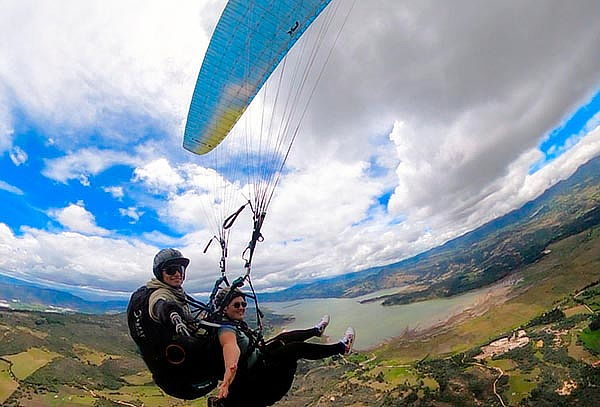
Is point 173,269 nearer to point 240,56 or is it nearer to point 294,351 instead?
point 294,351

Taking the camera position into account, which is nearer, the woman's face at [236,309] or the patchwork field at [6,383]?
the woman's face at [236,309]

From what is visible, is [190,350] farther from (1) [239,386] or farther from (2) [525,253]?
(2) [525,253]

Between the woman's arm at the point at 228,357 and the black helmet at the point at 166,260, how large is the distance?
109cm

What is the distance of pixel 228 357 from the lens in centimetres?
341

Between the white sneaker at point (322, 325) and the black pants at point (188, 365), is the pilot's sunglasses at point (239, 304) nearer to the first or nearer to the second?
the black pants at point (188, 365)

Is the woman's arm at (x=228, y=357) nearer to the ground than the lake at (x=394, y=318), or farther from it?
farther from it

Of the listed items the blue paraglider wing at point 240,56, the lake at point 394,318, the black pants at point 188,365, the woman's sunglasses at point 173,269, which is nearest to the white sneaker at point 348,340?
the black pants at point 188,365

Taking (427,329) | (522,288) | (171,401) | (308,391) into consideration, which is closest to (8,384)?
(171,401)

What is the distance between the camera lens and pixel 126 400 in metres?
70.1

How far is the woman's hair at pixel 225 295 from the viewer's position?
462 cm

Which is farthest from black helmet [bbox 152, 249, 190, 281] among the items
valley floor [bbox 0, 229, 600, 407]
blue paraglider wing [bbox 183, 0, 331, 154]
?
valley floor [bbox 0, 229, 600, 407]

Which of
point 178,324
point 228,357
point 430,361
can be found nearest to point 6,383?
point 430,361

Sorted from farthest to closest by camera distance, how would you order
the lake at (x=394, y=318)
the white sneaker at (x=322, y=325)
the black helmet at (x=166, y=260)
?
the lake at (x=394, y=318) → the white sneaker at (x=322, y=325) → the black helmet at (x=166, y=260)

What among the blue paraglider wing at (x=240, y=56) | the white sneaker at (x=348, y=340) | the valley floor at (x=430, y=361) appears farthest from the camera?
the valley floor at (x=430, y=361)
